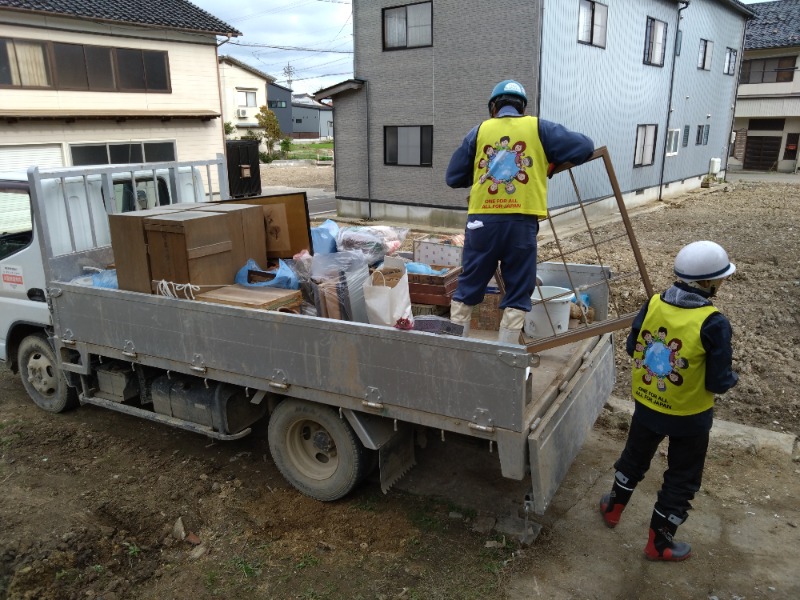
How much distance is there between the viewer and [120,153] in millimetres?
18219

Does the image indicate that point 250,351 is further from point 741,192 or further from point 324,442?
point 741,192

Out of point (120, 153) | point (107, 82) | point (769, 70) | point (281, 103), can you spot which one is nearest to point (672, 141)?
point (769, 70)

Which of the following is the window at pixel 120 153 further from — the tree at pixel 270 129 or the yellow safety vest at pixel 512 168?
the tree at pixel 270 129

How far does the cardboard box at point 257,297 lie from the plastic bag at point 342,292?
0.58ft

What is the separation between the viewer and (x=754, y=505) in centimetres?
396

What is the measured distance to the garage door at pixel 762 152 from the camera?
31188mm

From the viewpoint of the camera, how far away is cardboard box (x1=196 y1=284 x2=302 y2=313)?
393 centimetres

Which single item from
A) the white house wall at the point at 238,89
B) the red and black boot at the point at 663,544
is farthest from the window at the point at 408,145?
the white house wall at the point at 238,89

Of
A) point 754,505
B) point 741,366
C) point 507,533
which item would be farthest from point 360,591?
point 741,366

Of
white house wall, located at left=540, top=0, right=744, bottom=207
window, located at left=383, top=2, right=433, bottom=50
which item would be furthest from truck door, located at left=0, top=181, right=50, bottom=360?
window, located at left=383, top=2, right=433, bottom=50

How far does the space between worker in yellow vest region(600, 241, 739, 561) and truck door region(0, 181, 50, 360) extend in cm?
445

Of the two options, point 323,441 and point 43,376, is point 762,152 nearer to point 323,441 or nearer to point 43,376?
point 323,441

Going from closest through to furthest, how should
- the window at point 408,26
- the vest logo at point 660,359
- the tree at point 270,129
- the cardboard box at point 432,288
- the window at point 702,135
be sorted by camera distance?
the vest logo at point 660,359
the cardboard box at point 432,288
the window at point 408,26
the window at point 702,135
the tree at point 270,129

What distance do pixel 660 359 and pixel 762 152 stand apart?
34.1 meters
